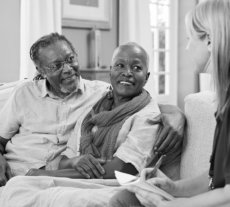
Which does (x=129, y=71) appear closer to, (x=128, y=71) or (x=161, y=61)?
(x=128, y=71)

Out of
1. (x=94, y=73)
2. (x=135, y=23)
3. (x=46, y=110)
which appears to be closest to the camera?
(x=46, y=110)

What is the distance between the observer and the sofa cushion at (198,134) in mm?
1582

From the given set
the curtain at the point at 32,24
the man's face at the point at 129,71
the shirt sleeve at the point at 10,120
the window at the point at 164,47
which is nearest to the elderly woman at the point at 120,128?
the man's face at the point at 129,71

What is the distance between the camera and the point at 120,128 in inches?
67.4

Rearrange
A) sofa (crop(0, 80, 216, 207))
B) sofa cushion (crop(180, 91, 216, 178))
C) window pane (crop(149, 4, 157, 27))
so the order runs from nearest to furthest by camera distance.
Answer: sofa (crop(0, 80, 216, 207))
sofa cushion (crop(180, 91, 216, 178))
window pane (crop(149, 4, 157, 27))

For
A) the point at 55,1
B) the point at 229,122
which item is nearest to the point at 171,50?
the point at 55,1

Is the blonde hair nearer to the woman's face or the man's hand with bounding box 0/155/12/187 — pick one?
the woman's face

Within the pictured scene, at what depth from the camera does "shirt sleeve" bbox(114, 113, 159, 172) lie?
63.5 inches

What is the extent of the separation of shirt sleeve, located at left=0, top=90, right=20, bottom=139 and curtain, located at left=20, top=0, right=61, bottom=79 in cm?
133

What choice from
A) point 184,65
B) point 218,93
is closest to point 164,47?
point 184,65

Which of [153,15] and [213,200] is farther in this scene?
[153,15]

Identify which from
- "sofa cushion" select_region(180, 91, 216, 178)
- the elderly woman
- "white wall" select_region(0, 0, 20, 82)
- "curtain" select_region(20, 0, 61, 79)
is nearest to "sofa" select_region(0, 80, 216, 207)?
"sofa cushion" select_region(180, 91, 216, 178)

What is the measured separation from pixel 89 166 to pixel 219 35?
0.84 meters

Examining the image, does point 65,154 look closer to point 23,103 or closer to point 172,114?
point 23,103
